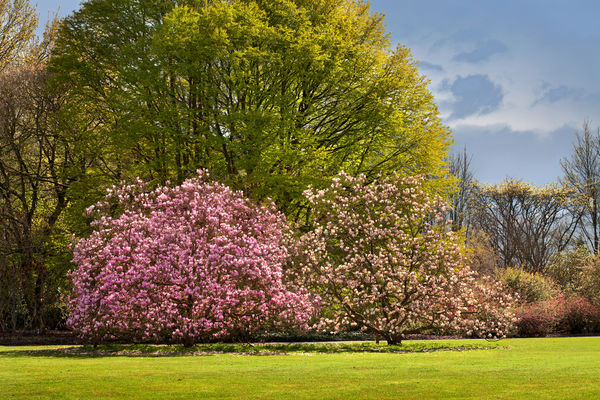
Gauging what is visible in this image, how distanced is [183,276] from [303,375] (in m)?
7.46

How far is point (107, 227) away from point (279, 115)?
824 centimetres

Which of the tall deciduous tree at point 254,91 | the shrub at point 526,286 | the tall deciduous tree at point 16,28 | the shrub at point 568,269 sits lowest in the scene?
the shrub at point 526,286

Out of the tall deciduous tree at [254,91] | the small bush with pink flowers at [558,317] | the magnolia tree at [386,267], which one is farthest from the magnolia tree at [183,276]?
the small bush with pink flowers at [558,317]

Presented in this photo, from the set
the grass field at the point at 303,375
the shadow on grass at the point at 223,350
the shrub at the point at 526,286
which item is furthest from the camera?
the shrub at the point at 526,286

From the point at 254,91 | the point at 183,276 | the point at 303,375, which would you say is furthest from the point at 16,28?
the point at 303,375

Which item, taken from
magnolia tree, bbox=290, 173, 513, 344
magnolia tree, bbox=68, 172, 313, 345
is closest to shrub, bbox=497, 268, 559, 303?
magnolia tree, bbox=290, 173, 513, 344

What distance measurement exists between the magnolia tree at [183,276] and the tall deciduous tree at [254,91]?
16.4 ft

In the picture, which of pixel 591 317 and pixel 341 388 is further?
pixel 591 317

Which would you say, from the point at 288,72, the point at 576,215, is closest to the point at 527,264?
the point at 576,215

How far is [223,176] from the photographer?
25.4m

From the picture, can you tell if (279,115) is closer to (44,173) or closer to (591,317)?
(44,173)

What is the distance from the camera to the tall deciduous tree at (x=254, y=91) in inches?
918

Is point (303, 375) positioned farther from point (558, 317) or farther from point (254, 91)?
point (558, 317)

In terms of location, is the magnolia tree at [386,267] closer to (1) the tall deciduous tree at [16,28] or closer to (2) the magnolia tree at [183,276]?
(2) the magnolia tree at [183,276]
